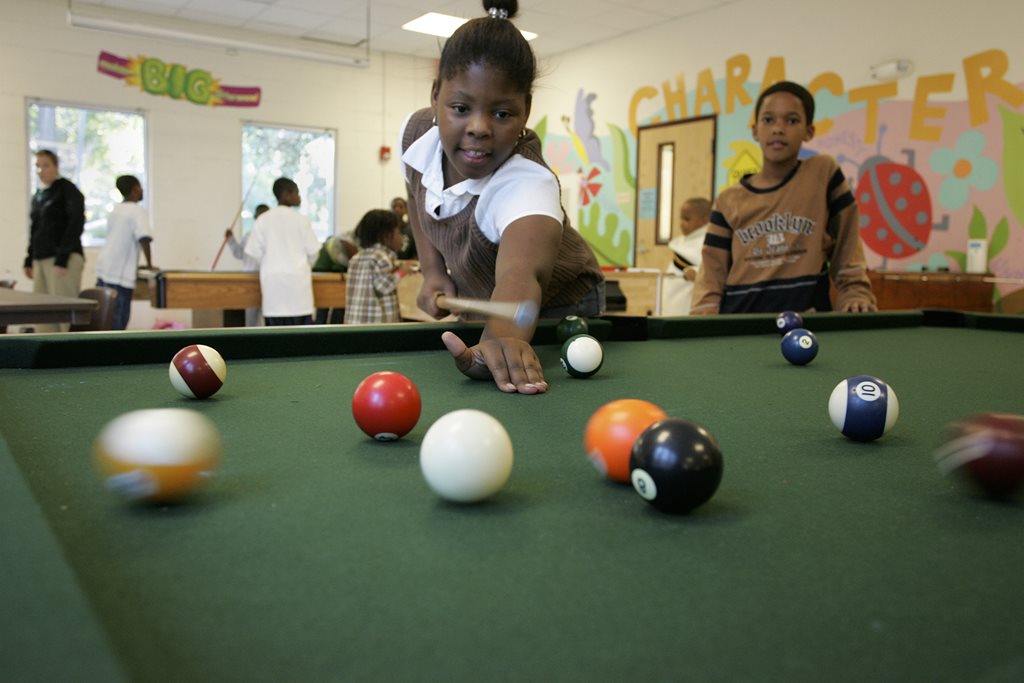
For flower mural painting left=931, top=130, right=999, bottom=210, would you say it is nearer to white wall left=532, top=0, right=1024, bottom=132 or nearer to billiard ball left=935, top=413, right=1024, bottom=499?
white wall left=532, top=0, right=1024, bottom=132

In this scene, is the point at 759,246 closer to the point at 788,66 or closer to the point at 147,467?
the point at 147,467

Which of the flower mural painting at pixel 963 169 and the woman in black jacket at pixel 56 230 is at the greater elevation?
the flower mural painting at pixel 963 169

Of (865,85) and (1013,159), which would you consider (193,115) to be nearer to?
(865,85)

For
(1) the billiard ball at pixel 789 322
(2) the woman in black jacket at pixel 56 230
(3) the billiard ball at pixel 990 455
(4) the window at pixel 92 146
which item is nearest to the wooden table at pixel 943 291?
(1) the billiard ball at pixel 789 322

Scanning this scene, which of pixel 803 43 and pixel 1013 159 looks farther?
pixel 803 43

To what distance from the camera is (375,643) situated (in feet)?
1.79

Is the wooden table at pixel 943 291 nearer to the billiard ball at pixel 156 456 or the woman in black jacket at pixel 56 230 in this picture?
the billiard ball at pixel 156 456

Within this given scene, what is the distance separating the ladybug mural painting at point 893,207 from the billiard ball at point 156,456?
6203 mm

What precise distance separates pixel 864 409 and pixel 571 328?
3.77ft

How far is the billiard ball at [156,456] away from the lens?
0.84 m

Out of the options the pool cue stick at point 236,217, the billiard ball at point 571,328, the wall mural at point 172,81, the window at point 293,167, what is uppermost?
the wall mural at point 172,81

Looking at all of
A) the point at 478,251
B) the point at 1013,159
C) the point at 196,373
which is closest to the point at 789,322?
the point at 478,251

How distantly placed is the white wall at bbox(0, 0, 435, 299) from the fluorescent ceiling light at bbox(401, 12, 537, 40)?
1.77ft

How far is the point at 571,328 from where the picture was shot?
2312mm
